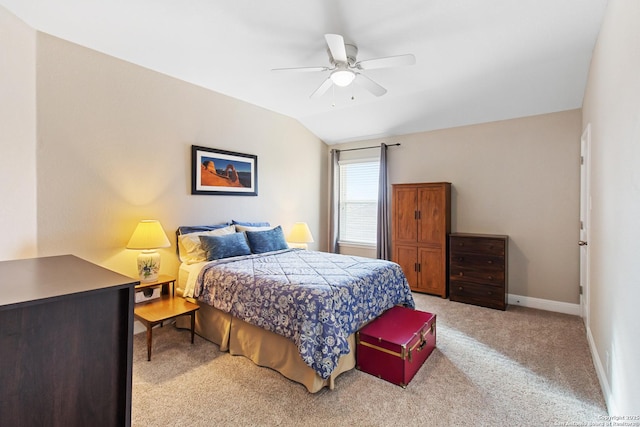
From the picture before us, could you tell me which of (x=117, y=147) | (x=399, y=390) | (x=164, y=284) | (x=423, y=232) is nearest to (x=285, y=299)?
(x=399, y=390)

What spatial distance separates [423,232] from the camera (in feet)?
14.6

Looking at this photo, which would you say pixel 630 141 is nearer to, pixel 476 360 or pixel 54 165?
pixel 476 360

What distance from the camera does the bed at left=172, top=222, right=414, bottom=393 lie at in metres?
2.12

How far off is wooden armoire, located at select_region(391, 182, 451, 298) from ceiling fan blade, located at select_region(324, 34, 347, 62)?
8.24ft

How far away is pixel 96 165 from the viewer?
2.90 m

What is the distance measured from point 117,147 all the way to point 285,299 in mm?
2314

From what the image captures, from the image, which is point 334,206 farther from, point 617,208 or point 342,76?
point 617,208

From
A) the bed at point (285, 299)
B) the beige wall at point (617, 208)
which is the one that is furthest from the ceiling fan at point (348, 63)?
the bed at point (285, 299)

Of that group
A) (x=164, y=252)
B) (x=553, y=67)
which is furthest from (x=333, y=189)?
(x=553, y=67)

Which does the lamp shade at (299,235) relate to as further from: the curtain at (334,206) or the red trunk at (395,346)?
the red trunk at (395,346)

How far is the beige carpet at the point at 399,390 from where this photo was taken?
1.90 m

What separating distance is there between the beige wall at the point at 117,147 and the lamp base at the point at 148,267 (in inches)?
11.5

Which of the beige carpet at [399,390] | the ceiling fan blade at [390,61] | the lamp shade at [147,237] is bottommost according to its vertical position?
the beige carpet at [399,390]

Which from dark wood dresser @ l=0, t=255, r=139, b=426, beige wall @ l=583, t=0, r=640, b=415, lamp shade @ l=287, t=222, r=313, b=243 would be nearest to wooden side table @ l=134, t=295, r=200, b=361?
dark wood dresser @ l=0, t=255, r=139, b=426
